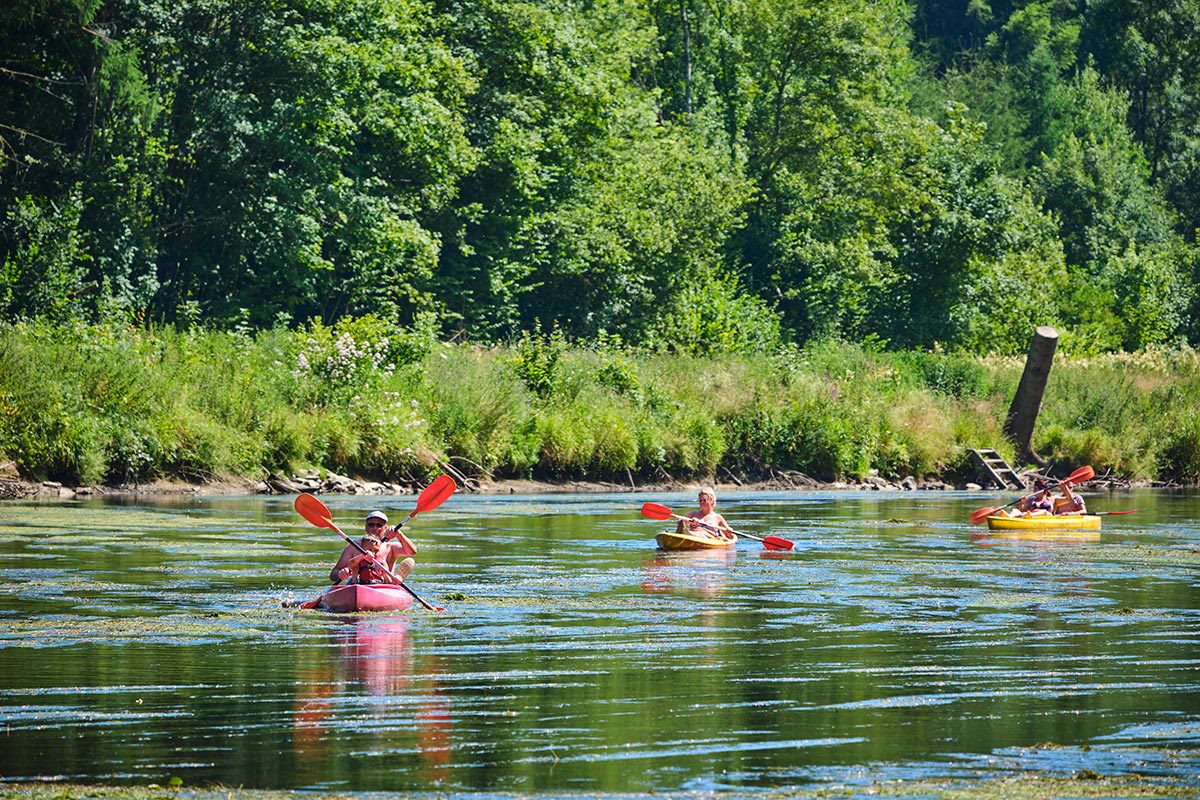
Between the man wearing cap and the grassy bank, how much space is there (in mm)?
14639

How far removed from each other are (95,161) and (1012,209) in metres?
32.1

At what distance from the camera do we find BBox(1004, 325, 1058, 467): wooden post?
137 ft

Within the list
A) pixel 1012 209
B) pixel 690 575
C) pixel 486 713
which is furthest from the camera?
pixel 1012 209

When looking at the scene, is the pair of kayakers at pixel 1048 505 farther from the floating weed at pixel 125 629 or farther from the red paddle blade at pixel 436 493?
the floating weed at pixel 125 629

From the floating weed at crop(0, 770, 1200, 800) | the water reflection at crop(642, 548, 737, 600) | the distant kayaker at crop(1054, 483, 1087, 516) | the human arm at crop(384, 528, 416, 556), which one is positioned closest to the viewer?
the floating weed at crop(0, 770, 1200, 800)

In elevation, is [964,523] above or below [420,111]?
below

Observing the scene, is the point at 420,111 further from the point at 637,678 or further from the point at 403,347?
the point at 637,678

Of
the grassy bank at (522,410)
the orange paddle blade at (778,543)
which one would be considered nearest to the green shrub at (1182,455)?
the grassy bank at (522,410)

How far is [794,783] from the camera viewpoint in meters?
8.83

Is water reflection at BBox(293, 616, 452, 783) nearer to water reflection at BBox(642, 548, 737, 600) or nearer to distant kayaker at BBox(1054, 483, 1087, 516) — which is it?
water reflection at BBox(642, 548, 737, 600)

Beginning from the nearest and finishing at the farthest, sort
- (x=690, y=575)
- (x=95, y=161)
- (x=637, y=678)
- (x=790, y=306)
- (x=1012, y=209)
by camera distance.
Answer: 1. (x=637, y=678)
2. (x=690, y=575)
3. (x=95, y=161)
4. (x=1012, y=209)
5. (x=790, y=306)

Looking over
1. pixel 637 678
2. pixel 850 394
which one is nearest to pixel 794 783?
pixel 637 678

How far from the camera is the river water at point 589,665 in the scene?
9.39 meters

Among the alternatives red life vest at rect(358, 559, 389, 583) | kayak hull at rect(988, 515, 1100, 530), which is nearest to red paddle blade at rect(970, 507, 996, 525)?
kayak hull at rect(988, 515, 1100, 530)
